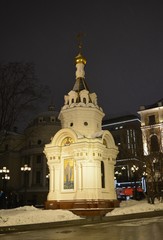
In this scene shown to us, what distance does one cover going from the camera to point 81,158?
2161 centimetres

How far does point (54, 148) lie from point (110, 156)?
4992mm

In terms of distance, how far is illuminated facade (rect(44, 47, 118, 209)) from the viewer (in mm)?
21422

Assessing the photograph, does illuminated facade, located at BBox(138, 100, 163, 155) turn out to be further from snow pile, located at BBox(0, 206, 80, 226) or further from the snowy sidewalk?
snow pile, located at BBox(0, 206, 80, 226)

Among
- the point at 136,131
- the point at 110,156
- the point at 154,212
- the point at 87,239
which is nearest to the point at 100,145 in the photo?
the point at 110,156

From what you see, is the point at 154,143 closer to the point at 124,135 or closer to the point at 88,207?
the point at 124,135

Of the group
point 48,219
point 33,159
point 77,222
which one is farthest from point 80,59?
point 33,159

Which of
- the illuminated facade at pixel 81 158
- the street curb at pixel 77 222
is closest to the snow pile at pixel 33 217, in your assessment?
the street curb at pixel 77 222

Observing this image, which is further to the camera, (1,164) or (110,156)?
(1,164)

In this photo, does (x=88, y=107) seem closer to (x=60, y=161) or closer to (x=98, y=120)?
(x=98, y=120)

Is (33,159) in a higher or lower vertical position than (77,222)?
higher

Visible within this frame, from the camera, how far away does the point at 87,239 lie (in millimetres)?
10453

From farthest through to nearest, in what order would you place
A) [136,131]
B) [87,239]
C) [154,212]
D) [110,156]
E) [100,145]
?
[136,131] → [110,156] → [100,145] → [154,212] → [87,239]

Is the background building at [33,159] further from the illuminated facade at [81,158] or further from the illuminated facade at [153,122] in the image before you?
the illuminated facade at [81,158]

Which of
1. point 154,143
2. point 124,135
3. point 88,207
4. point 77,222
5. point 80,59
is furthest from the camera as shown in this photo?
point 124,135
